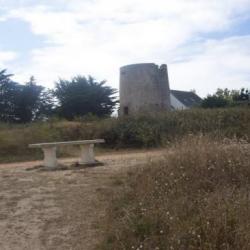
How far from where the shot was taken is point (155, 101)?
24.6 meters

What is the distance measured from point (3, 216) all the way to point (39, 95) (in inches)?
1238

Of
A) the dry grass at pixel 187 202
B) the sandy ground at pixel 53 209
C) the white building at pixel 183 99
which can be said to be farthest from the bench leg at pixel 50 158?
the white building at pixel 183 99

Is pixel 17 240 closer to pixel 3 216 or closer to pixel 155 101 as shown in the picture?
pixel 3 216

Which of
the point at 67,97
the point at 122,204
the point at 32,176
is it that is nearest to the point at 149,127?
the point at 32,176

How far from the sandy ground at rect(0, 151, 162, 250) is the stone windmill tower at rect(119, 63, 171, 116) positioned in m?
15.0

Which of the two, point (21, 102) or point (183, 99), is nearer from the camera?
point (21, 102)

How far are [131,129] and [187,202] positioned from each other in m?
12.6

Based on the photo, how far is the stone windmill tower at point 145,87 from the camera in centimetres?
2448

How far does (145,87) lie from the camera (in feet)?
80.5

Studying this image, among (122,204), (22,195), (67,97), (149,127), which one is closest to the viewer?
(122,204)

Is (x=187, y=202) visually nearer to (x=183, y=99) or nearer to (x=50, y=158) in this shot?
(x=50, y=158)

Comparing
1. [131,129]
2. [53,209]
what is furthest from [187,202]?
[131,129]


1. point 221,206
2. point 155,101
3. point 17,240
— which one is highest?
point 155,101

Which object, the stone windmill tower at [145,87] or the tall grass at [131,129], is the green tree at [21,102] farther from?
the tall grass at [131,129]
